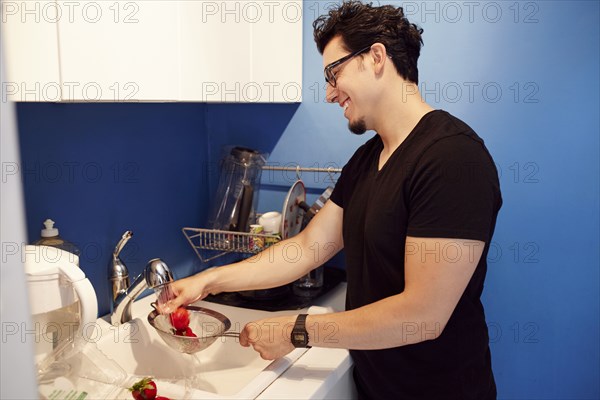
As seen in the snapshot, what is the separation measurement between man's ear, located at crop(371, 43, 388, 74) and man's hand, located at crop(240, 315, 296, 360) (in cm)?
56

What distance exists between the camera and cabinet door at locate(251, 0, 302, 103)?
155 centimetres

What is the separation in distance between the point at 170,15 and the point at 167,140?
2.15 feet

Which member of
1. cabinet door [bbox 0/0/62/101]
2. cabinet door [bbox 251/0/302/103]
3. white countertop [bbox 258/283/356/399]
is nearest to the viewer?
cabinet door [bbox 0/0/62/101]

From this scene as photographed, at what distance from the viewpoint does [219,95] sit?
1307mm

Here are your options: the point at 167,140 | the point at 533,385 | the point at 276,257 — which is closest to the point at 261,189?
the point at 167,140

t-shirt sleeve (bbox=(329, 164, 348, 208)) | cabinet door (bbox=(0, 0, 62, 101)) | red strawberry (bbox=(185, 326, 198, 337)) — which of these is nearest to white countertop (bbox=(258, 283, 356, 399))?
red strawberry (bbox=(185, 326, 198, 337))

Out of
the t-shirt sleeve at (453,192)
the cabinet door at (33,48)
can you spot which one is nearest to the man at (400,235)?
the t-shirt sleeve at (453,192)

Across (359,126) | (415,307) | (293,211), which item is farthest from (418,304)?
(293,211)

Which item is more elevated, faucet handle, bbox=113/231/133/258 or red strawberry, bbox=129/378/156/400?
faucet handle, bbox=113/231/133/258

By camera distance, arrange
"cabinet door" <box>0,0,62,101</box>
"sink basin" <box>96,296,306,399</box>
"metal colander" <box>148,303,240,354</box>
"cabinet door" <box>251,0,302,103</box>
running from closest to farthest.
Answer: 1. "cabinet door" <box>0,0,62,101</box>
2. "metal colander" <box>148,303,240,354</box>
3. "sink basin" <box>96,296,306,399</box>
4. "cabinet door" <box>251,0,302,103</box>

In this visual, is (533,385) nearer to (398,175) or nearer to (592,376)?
(592,376)

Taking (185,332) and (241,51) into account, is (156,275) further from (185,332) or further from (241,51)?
(241,51)

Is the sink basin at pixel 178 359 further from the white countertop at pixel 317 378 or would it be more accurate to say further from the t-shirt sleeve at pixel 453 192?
the t-shirt sleeve at pixel 453 192

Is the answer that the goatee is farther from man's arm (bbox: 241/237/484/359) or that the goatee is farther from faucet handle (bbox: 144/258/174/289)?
faucet handle (bbox: 144/258/174/289)
